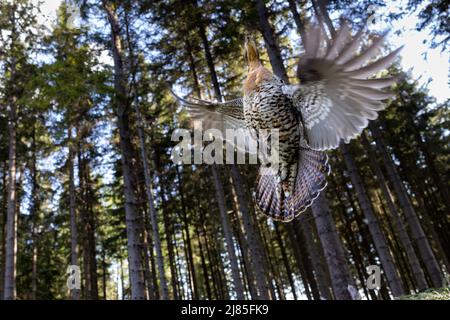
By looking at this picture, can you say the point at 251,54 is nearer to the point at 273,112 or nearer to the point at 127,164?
the point at 273,112

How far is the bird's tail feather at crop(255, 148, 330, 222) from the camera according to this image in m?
3.62

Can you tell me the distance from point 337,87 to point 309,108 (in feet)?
1.29

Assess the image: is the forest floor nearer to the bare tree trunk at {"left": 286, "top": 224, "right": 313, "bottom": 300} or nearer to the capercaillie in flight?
the capercaillie in flight

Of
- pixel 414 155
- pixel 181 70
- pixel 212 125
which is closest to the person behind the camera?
pixel 212 125

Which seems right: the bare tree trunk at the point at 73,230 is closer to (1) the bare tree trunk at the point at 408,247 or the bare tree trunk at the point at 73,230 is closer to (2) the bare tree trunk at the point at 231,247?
(2) the bare tree trunk at the point at 231,247

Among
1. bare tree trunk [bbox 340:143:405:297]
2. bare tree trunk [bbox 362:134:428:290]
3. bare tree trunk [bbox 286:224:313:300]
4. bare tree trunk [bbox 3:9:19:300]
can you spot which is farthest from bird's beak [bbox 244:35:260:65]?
bare tree trunk [bbox 286:224:313:300]

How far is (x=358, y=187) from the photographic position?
35.1ft

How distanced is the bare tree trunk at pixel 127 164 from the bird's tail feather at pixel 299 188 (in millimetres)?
6149

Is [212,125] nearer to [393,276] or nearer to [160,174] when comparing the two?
[393,276]

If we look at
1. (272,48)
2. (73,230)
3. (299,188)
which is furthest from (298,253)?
(299,188)

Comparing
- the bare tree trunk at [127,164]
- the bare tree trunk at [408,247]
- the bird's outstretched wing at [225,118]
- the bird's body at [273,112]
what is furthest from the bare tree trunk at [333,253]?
the bare tree trunk at [408,247]
